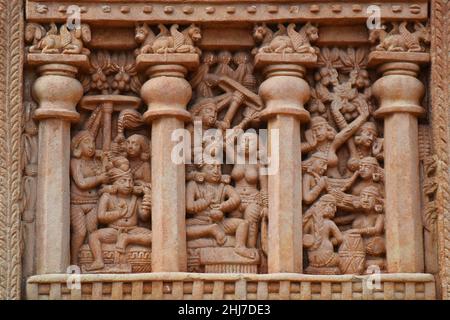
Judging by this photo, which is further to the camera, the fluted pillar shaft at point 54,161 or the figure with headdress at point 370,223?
the figure with headdress at point 370,223

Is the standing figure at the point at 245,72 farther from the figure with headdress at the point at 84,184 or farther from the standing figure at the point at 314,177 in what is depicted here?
the figure with headdress at the point at 84,184

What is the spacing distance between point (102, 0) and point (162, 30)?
0.45 m

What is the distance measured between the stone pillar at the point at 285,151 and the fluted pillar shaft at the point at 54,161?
1299 mm

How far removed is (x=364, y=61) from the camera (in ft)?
37.3

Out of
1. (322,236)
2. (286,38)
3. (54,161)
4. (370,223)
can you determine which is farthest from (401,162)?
(54,161)

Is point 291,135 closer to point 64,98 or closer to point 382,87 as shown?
point 382,87

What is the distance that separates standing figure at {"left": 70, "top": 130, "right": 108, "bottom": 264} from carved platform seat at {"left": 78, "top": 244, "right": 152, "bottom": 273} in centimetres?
7

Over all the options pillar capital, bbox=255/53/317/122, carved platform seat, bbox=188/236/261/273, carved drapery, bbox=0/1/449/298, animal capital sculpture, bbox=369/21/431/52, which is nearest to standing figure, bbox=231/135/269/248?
carved drapery, bbox=0/1/449/298

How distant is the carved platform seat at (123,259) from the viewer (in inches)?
432

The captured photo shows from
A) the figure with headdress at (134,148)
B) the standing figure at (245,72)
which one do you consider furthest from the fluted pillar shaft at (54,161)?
the standing figure at (245,72)

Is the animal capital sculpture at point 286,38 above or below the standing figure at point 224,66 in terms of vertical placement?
above
